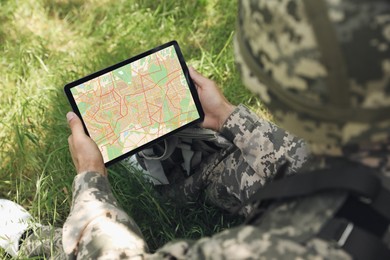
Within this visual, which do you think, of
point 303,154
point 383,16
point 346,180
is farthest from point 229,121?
point 383,16

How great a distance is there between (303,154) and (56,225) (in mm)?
977

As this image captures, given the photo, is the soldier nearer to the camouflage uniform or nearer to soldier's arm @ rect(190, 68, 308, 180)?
the camouflage uniform

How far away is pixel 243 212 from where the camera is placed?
2084mm

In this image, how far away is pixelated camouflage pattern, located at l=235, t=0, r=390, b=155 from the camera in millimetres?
1017

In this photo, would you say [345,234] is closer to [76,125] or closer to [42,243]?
[76,125]

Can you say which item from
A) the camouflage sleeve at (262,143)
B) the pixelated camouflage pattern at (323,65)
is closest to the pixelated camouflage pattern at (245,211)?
the camouflage sleeve at (262,143)

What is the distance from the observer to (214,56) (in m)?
2.78

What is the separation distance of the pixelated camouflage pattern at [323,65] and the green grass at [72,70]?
3.50ft

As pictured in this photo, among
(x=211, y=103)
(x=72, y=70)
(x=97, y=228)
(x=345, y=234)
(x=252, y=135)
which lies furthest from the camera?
(x=72, y=70)

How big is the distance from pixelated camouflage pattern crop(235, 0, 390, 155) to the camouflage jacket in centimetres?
16

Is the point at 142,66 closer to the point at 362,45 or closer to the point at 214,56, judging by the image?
the point at 214,56

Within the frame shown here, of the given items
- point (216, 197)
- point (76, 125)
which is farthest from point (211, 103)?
point (76, 125)

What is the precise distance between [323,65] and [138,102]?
1110 millimetres

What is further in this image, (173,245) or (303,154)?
(303,154)
